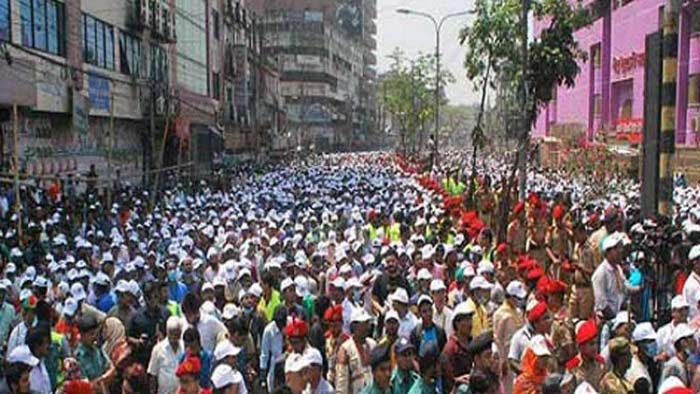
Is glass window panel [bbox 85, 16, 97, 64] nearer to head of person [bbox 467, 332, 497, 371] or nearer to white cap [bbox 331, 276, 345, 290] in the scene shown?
white cap [bbox 331, 276, 345, 290]

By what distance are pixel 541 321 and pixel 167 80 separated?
96.7 ft

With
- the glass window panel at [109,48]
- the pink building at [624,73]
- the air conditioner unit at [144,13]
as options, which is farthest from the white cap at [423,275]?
the pink building at [624,73]

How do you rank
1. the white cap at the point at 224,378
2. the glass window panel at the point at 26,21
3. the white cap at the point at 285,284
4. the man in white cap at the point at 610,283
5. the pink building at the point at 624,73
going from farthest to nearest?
1. the pink building at the point at 624,73
2. the glass window panel at the point at 26,21
3. the white cap at the point at 285,284
4. the man in white cap at the point at 610,283
5. the white cap at the point at 224,378

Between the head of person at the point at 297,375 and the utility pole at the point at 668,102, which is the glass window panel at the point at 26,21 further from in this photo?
the head of person at the point at 297,375

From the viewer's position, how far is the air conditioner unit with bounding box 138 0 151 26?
29703mm

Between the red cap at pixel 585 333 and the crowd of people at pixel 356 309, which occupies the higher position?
the red cap at pixel 585 333

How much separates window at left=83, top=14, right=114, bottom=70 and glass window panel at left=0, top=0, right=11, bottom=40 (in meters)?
5.85

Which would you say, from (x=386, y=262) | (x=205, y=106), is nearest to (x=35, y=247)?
(x=386, y=262)

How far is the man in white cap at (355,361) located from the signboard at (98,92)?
65.5ft

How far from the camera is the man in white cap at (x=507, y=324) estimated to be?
6.87 metres

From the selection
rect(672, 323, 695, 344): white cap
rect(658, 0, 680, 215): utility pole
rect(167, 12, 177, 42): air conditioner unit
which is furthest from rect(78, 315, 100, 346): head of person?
rect(167, 12, 177, 42): air conditioner unit

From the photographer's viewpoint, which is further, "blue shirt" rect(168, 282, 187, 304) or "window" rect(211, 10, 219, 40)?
"window" rect(211, 10, 219, 40)

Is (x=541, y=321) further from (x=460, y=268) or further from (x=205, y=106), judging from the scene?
(x=205, y=106)

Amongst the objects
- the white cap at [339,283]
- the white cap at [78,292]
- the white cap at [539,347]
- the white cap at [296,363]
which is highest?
the white cap at [539,347]
